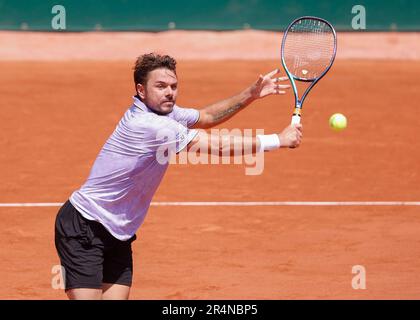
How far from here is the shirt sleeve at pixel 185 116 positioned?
607 centimetres

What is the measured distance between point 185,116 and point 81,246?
3.70 feet

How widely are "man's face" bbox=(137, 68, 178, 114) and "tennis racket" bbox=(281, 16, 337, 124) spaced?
1.77 meters

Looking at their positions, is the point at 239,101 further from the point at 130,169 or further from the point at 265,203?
the point at 265,203

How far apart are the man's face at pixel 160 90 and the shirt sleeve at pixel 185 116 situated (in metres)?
0.33

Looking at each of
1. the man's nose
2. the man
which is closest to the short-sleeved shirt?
the man

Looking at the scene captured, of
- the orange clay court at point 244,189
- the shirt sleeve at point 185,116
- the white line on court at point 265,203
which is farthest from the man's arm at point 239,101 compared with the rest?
the white line on court at point 265,203

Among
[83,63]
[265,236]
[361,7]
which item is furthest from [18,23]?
[265,236]

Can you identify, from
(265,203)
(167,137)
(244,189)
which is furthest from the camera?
(244,189)

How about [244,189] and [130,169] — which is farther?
[244,189]

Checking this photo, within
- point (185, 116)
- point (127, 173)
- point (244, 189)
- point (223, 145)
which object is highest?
point (244, 189)

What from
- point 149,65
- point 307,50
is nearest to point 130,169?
point 149,65

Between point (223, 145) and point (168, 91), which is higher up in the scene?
point (168, 91)

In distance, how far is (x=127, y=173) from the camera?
18.4ft

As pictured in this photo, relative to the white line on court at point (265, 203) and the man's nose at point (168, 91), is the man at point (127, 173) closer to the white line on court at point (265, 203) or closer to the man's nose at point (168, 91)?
the man's nose at point (168, 91)
